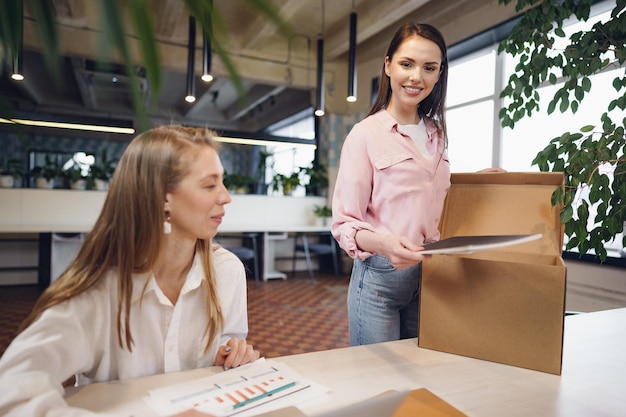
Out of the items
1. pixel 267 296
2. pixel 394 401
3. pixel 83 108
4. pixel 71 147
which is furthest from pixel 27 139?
pixel 71 147

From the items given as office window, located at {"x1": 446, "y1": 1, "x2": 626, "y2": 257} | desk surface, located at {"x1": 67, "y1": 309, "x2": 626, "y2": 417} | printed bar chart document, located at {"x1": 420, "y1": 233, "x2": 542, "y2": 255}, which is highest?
office window, located at {"x1": 446, "y1": 1, "x2": 626, "y2": 257}

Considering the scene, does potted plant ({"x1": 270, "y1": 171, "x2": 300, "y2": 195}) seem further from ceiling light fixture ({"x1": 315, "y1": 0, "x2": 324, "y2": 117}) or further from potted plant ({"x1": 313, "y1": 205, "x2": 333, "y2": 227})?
ceiling light fixture ({"x1": 315, "y1": 0, "x2": 324, "y2": 117})

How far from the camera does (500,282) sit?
99 centimetres

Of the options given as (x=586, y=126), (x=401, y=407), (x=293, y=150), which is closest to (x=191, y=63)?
(x=586, y=126)

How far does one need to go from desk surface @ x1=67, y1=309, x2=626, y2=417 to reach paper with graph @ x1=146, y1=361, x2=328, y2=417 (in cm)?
3

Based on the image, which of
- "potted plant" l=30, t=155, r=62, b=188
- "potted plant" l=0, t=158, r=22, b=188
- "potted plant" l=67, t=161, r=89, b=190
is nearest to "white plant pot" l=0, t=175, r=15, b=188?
"potted plant" l=0, t=158, r=22, b=188

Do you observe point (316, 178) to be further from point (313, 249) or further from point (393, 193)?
point (393, 193)

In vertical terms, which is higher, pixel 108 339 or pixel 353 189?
pixel 353 189

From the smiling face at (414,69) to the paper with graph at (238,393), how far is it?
2.62ft

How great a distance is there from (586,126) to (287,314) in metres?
3.30

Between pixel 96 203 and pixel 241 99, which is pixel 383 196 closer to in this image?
pixel 241 99

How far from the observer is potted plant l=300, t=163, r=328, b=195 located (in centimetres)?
680

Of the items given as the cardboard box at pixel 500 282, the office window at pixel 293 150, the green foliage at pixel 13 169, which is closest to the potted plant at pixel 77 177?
the green foliage at pixel 13 169

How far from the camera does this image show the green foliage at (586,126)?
1447 millimetres
